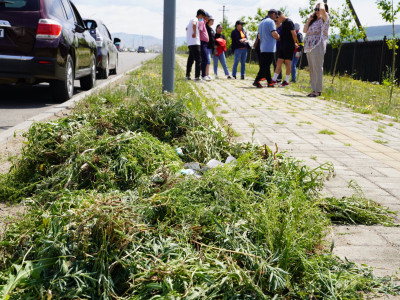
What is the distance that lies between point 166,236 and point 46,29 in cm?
647

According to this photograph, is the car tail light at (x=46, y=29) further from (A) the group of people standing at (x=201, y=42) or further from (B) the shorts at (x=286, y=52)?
(B) the shorts at (x=286, y=52)

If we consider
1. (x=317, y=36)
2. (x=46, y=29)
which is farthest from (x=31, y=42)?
(x=317, y=36)

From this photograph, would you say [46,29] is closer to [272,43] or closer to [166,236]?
[166,236]

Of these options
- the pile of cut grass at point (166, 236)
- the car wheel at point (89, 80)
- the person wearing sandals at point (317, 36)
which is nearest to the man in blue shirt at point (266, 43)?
the person wearing sandals at point (317, 36)

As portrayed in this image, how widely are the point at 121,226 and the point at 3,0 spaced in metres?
7.06

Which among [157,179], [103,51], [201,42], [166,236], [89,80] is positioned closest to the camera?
[166,236]

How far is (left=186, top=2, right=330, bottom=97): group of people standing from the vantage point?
36.6ft

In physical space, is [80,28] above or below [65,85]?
above

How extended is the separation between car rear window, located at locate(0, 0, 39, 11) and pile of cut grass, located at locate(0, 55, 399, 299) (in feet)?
17.2

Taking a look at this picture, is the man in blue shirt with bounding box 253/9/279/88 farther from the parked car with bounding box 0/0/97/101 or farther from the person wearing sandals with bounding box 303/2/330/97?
the parked car with bounding box 0/0/97/101

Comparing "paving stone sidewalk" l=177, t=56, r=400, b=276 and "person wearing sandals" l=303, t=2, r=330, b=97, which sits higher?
"person wearing sandals" l=303, t=2, r=330, b=97

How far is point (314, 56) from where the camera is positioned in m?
11.3

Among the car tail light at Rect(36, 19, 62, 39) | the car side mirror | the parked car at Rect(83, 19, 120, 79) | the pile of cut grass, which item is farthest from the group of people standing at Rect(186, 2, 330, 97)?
the pile of cut grass

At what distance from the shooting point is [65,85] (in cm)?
867
